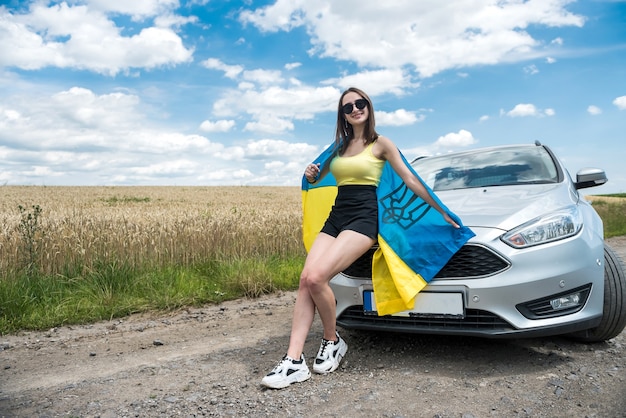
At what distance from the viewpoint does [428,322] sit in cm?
375

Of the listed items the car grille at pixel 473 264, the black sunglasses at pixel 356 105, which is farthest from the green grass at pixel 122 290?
the car grille at pixel 473 264

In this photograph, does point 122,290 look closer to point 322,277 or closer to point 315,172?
point 315,172

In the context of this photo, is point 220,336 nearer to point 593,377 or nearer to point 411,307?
point 411,307

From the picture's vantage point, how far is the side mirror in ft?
15.7

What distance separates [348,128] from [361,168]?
462 millimetres

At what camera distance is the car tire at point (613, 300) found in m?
3.96

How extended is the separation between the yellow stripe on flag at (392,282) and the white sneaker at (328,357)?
1.45 feet

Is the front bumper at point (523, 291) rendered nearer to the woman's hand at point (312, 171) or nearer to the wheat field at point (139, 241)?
the woman's hand at point (312, 171)

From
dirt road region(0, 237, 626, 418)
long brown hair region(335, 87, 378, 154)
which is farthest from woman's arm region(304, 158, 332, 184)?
dirt road region(0, 237, 626, 418)

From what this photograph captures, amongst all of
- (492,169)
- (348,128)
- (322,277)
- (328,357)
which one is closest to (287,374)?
(328,357)

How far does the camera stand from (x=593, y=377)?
11.7ft

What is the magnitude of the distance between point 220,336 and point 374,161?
230cm

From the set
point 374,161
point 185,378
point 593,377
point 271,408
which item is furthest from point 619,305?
point 185,378

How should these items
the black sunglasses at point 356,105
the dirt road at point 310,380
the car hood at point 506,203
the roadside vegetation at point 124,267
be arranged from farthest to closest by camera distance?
the roadside vegetation at point 124,267
the black sunglasses at point 356,105
the car hood at point 506,203
the dirt road at point 310,380
